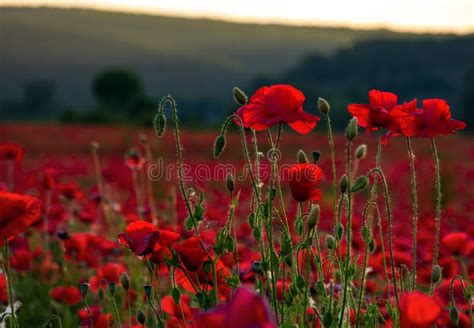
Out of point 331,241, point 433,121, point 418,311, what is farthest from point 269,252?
point 418,311

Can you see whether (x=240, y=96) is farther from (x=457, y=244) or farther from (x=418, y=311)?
(x=457, y=244)

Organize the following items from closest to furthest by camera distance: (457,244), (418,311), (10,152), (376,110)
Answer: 1. (418,311)
2. (376,110)
3. (457,244)
4. (10,152)

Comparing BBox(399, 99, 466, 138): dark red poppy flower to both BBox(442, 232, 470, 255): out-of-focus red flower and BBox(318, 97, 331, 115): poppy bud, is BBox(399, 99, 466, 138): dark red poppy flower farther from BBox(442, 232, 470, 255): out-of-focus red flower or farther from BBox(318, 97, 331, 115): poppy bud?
BBox(442, 232, 470, 255): out-of-focus red flower

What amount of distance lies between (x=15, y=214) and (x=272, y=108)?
0.67 meters

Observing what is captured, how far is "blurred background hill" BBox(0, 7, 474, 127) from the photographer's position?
252 feet

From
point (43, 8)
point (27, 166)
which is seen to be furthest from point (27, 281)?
point (43, 8)

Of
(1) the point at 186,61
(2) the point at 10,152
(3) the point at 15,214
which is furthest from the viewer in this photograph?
(1) the point at 186,61

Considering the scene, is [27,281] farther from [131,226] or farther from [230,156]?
[230,156]

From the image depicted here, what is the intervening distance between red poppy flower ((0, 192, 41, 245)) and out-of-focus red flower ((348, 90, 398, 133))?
2.83ft

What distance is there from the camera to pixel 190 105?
254ft

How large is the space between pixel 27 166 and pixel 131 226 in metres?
9.83

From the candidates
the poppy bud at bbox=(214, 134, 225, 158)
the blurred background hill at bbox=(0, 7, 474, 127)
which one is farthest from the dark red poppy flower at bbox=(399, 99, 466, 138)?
the blurred background hill at bbox=(0, 7, 474, 127)

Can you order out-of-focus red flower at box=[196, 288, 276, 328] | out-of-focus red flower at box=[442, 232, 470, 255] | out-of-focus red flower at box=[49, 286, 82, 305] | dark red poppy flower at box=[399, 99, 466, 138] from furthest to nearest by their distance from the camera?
1. out-of-focus red flower at box=[49, 286, 82, 305]
2. out-of-focus red flower at box=[442, 232, 470, 255]
3. dark red poppy flower at box=[399, 99, 466, 138]
4. out-of-focus red flower at box=[196, 288, 276, 328]

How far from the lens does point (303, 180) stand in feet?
5.54
